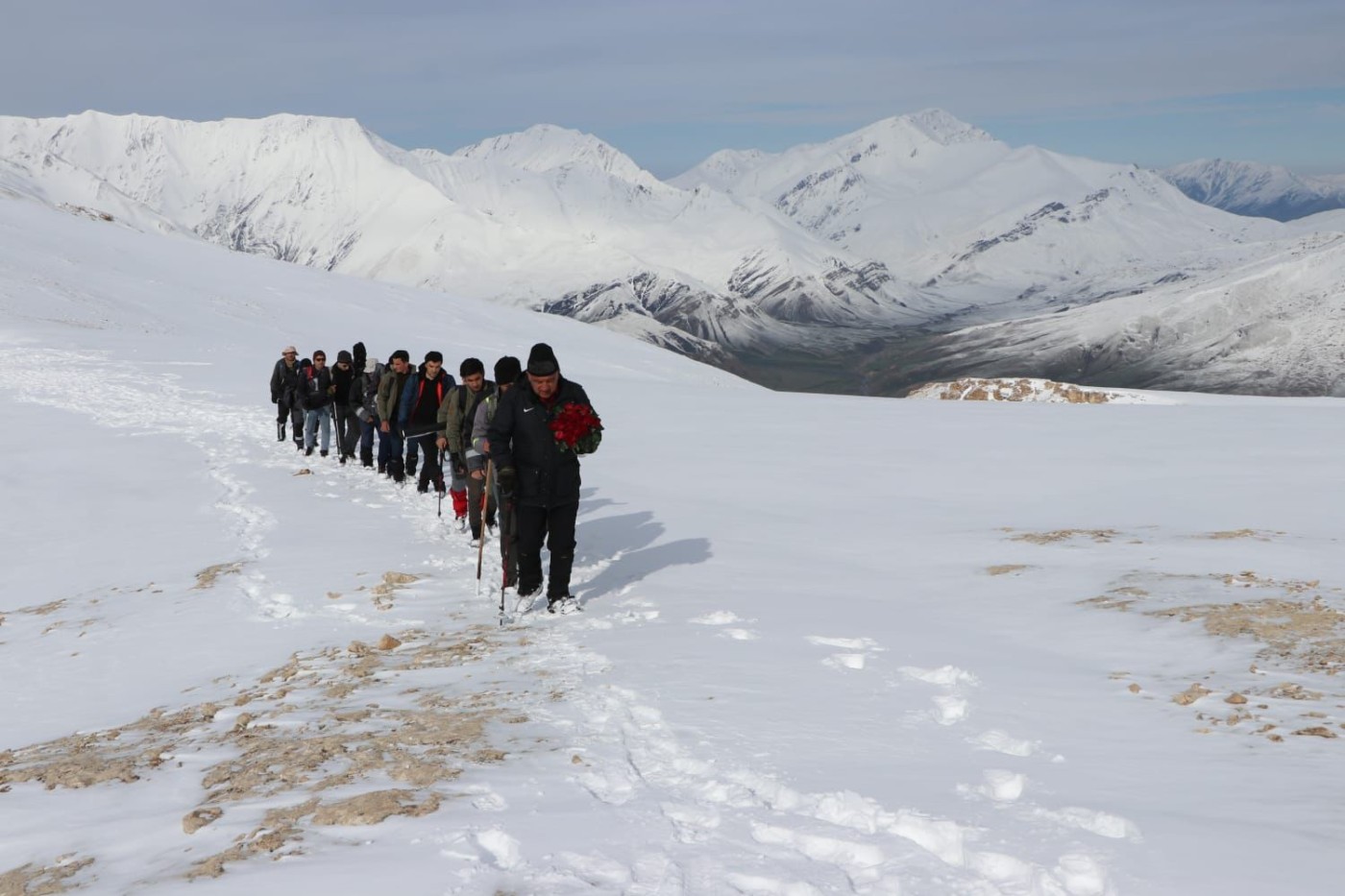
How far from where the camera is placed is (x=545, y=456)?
9.86 m

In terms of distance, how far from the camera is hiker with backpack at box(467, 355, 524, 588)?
1033cm

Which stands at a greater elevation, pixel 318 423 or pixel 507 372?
pixel 507 372

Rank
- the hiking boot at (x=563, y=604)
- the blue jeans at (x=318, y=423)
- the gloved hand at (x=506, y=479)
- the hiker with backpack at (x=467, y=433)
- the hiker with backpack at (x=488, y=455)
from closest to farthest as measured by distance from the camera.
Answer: the gloved hand at (x=506, y=479), the hiking boot at (x=563, y=604), the hiker with backpack at (x=488, y=455), the hiker with backpack at (x=467, y=433), the blue jeans at (x=318, y=423)

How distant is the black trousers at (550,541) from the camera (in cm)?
1003

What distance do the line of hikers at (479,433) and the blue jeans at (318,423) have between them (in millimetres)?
25

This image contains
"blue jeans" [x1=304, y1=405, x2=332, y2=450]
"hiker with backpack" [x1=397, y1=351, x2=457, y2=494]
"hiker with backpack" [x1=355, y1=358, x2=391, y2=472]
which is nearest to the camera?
"hiker with backpack" [x1=397, y1=351, x2=457, y2=494]

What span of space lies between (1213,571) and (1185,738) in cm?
487

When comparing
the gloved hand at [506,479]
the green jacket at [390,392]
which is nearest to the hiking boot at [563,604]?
the gloved hand at [506,479]

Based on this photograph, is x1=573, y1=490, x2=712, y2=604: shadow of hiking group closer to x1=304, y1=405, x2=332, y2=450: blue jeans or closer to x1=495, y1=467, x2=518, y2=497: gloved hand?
x1=495, y1=467, x2=518, y2=497: gloved hand

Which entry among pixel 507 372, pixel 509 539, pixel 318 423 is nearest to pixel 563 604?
pixel 509 539

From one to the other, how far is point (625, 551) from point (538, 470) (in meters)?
3.13

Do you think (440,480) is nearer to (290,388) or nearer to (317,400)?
(317,400)

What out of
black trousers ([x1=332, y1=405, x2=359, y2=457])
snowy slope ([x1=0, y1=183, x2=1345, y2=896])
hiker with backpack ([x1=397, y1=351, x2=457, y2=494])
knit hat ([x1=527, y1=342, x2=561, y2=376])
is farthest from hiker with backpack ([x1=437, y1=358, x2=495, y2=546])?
black trousers ([x1=332, y1=405, x2=359, y2=457])

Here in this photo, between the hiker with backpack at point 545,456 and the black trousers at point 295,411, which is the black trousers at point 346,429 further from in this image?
the hiker with backpack at point 545,456
